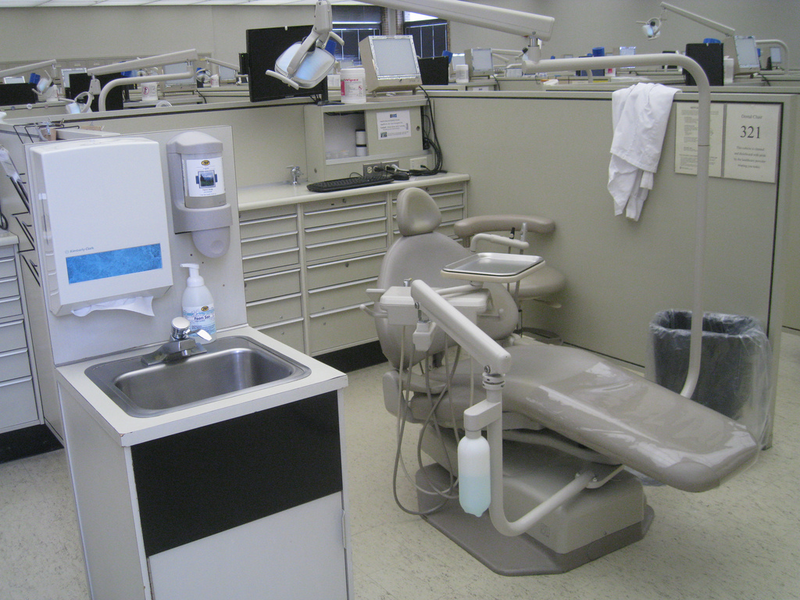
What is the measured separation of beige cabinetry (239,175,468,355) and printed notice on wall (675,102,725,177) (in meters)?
1.29

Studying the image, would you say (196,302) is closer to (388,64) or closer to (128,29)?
(388,64)

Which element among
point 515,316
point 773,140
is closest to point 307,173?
point 515,316

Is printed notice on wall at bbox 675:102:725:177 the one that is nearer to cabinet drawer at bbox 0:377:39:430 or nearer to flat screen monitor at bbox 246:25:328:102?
flat screen monitor at bbox 246:25:328:102

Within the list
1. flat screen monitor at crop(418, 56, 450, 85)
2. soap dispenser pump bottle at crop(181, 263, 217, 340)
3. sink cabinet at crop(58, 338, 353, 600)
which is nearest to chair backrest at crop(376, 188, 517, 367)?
soap dispenser pump bottle at crop(181, 263, 217, 340)

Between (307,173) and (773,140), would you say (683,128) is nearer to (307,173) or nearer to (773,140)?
(773,140)

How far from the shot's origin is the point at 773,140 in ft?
8.36

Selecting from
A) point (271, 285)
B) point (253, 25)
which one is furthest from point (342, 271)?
point (253, 25)

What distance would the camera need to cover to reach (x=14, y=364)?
2.74 meters

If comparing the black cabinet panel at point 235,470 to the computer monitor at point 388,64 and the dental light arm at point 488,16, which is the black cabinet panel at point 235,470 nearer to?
the dental light arm at point 488,16

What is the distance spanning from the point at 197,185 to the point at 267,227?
154 cm

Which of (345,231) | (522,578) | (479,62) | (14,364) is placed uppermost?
→ (479,62)

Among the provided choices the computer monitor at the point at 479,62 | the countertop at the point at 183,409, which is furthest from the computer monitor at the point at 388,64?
the countertop at the point at 183,409

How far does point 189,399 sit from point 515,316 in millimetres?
1133

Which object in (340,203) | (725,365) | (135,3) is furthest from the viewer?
(135,3)
